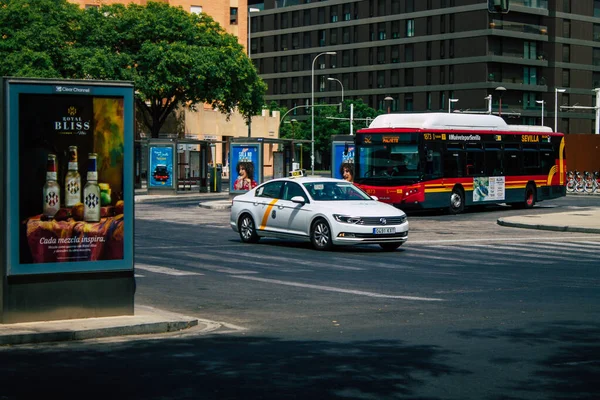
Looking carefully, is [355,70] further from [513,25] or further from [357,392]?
[357,392]

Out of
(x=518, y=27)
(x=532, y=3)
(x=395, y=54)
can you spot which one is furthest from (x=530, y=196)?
(x=395, y=54)

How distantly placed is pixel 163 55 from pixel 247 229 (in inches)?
1803

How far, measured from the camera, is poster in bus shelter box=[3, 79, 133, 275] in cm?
1061

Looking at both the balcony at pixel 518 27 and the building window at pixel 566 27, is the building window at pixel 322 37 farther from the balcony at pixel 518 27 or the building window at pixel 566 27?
the building window at pixel 566 27

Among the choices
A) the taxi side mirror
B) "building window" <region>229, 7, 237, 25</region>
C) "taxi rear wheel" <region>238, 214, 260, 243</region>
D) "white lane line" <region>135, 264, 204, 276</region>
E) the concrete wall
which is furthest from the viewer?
"building window" <region>229, 7, 237, 25</region>

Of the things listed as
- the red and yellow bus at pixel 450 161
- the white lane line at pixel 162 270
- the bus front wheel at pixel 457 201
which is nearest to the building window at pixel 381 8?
the red and yellow bus at pixel 450 161

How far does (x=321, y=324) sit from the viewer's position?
1145cm

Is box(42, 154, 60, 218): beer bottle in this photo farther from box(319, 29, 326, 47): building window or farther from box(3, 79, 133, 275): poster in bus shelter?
box(319, 29, 326, 47): building window

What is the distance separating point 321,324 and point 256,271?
6.04 m

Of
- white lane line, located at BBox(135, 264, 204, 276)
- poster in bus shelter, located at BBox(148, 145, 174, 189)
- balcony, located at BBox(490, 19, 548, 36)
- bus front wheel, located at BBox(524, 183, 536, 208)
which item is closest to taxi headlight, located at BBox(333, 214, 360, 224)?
white lane line, located at BBox(135, 264, 204, 276)

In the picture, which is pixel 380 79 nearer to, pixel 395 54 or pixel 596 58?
pixel 395 54

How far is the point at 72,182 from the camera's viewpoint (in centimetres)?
1072

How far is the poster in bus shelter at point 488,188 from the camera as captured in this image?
3684cm

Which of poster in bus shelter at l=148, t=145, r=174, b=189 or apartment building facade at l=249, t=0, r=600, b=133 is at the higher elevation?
apartment building facade at l=249, t=0, r=600, b=133
